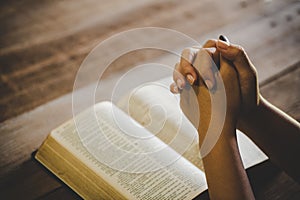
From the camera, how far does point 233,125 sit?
721 mm

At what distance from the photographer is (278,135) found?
74cm

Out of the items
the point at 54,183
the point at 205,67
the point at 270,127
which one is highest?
the point at 205,67

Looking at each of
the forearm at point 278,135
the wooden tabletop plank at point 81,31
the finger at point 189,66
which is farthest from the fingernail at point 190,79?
the wooden tabletop plank at point 81,31

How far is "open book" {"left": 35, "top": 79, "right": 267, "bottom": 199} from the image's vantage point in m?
0.72

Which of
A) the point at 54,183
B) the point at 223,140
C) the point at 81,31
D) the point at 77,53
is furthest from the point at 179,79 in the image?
the point at 81,31

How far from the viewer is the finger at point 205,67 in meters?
0.71

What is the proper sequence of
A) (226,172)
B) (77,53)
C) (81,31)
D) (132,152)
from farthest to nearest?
(81,31) < (77,53) < (132,152) < (226,172)

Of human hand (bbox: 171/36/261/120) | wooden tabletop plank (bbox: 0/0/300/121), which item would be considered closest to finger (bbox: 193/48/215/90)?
human hand (bbox: 171/36/261/120)

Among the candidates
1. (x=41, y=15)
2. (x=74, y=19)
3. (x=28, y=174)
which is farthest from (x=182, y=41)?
(x=28, y=174)

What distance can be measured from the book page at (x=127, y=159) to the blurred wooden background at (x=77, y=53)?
0.24 feet

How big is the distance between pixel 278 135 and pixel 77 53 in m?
0.63

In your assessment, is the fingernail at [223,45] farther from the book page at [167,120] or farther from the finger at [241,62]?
the book page at [167,120]

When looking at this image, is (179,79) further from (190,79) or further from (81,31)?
(81,31)

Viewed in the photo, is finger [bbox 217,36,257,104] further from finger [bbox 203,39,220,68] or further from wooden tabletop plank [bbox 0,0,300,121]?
wooden tabletop plank [bbox 0,0,300,121]
